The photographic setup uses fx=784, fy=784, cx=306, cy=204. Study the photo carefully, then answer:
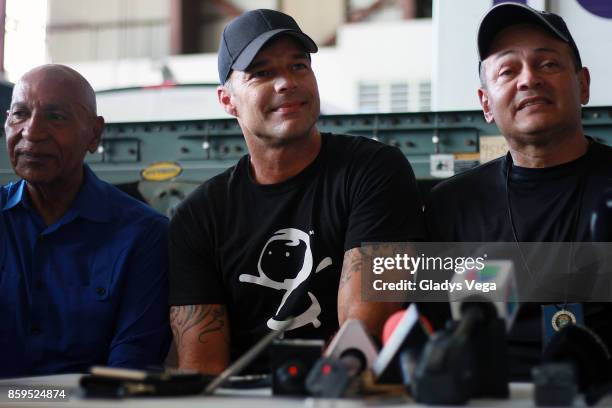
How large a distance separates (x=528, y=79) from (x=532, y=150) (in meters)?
0.16

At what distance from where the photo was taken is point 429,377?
36.1 inches

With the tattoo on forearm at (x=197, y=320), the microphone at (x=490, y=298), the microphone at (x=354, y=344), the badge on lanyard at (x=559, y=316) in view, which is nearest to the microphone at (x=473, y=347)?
the microphone at (x=490, y=298)

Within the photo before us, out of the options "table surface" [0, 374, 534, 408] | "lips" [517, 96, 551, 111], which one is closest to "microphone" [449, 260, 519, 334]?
"table surface" [0, 374, 534, 408]

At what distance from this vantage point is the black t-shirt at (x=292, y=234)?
70.8 inches

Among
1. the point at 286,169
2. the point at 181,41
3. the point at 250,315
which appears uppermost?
the point at 181,41

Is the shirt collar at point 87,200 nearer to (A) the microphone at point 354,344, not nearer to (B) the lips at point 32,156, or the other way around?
(B) the lips at point 32,156

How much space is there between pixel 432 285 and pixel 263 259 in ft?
1.31

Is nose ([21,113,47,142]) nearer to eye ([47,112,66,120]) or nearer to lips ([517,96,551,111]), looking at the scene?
eye ([47,112,66,120])

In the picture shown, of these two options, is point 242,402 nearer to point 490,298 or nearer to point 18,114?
point 490,298

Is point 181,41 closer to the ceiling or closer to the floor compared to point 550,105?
closer to the ceiling

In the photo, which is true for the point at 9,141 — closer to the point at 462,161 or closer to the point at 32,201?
the point at 32,201

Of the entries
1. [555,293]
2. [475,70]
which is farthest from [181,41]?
[555,293]

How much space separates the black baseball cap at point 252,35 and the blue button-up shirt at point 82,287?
0.46 meters

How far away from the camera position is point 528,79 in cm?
176
